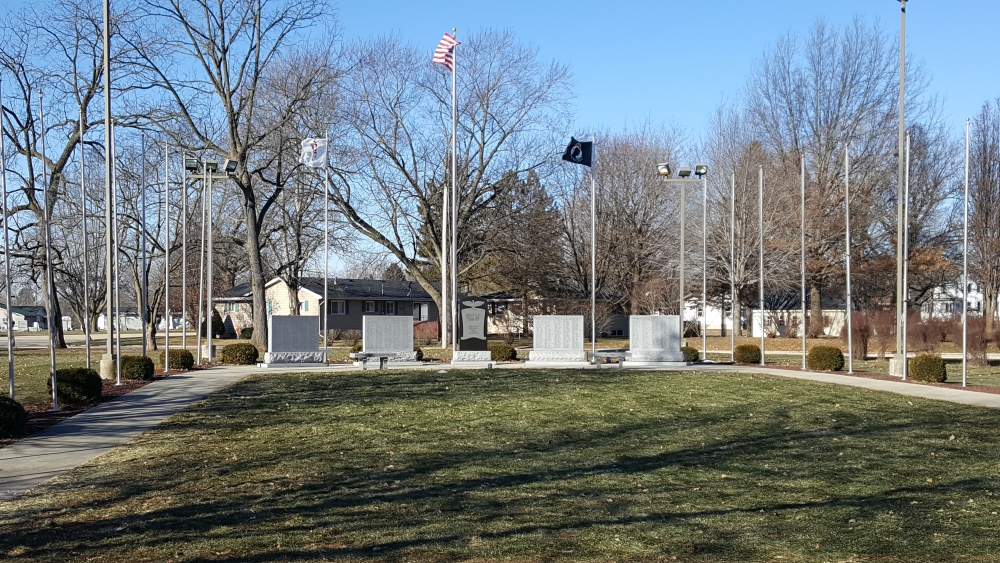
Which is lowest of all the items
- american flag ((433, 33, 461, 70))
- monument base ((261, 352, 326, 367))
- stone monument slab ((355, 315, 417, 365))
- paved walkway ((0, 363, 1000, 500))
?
paved walkway ((0, 363, 1000, 500))

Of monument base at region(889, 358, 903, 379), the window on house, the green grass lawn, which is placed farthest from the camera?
the window on house

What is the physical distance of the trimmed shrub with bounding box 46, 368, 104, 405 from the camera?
1602 centimetres

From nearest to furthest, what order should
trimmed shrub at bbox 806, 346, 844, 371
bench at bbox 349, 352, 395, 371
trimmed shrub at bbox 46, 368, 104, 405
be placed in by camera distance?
trimmed shrub at bbox 46, 368, 104, 405 < trimmed shrub at bbox 806, 346, 844, 371 < bench at bbox 349, 352, 395, 371

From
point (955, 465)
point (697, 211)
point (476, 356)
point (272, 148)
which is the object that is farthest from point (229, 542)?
point (697, 211)

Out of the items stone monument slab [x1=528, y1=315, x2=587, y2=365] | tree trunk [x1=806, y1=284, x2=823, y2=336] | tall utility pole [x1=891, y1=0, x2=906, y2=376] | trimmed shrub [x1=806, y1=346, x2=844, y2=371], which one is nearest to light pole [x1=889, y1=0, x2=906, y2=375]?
tall utility pole [x1=891, y1=0, x2=906, y2=376]

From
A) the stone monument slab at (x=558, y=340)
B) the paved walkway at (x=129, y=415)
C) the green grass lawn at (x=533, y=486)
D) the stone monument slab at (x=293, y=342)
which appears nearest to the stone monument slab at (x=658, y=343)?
the paved walkway at (x=129, y=415)

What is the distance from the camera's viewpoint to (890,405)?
52.9 ft

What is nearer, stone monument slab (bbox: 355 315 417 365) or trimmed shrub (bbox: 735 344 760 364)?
stone monument slab (bbox: 355 315 417 365)

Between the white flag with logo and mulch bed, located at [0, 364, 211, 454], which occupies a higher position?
the white flag with logo

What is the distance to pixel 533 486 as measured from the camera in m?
8.95

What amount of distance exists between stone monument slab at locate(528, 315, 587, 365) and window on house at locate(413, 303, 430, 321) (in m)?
33.5

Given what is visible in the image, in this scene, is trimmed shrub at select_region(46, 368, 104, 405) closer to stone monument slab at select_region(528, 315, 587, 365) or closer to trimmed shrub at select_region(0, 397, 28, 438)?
trimmed shrub at select_region(0, 397, 28, 438)

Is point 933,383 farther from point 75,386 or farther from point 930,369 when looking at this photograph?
point 75,386

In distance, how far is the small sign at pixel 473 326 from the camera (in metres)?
26.8
